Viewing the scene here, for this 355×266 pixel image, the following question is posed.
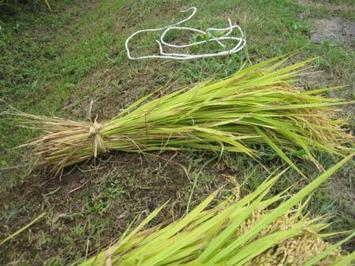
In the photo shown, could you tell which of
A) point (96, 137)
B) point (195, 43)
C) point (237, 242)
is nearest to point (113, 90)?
point (195, 43)

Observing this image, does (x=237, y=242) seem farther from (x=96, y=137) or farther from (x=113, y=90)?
(x=113, y=90)

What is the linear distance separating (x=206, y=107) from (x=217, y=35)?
1.09 m

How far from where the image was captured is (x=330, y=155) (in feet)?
7.57

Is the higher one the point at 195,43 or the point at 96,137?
the point at 96,137

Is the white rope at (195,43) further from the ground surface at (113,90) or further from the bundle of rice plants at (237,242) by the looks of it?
the bundle of rice plants at (237,242)

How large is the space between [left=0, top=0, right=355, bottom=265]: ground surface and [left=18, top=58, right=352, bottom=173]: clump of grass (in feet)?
0.25

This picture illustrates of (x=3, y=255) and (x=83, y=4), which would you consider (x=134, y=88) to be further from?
(x=83, y=4)

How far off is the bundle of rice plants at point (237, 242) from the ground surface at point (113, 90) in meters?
0.32

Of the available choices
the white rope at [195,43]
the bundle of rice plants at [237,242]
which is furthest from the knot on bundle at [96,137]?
the white rope at [195,43]

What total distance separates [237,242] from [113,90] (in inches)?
64.0

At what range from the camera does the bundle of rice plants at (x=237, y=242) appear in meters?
1.54

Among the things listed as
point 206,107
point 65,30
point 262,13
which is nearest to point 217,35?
point 262,13

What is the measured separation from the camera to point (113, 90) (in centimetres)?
295

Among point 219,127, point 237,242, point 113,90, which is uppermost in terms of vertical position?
point 237,242
